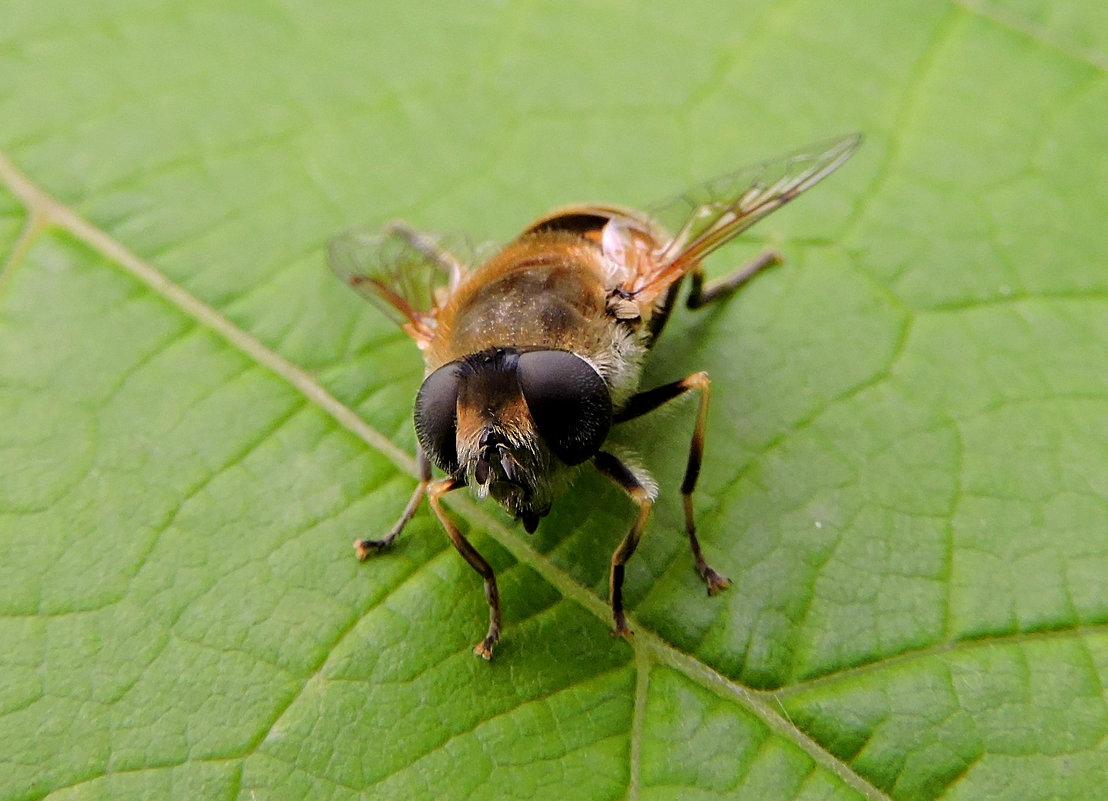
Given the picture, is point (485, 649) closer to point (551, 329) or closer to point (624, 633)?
point (624, 633)

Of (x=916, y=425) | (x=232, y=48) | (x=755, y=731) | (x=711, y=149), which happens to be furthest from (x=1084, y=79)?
(x=232, y=48)

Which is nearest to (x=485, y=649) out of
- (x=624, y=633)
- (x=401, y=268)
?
(x=624, y=633)

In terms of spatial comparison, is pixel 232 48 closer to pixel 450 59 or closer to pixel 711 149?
pixel 450 59

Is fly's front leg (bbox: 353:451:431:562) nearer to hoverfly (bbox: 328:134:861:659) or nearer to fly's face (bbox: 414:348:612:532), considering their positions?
hoverfly (bbox: 328:134:861:659)

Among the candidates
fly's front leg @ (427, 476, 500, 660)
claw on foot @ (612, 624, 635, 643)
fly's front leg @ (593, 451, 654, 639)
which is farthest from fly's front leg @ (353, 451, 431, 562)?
claw on foot @ (612, 624, 635, 643)

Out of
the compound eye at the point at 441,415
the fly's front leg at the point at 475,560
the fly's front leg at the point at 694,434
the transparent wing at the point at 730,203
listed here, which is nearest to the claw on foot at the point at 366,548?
the fly's front leg at the point at 475,560

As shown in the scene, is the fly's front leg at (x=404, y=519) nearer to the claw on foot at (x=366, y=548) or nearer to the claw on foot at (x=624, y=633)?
the claw on foot at (x=366, y=548)
